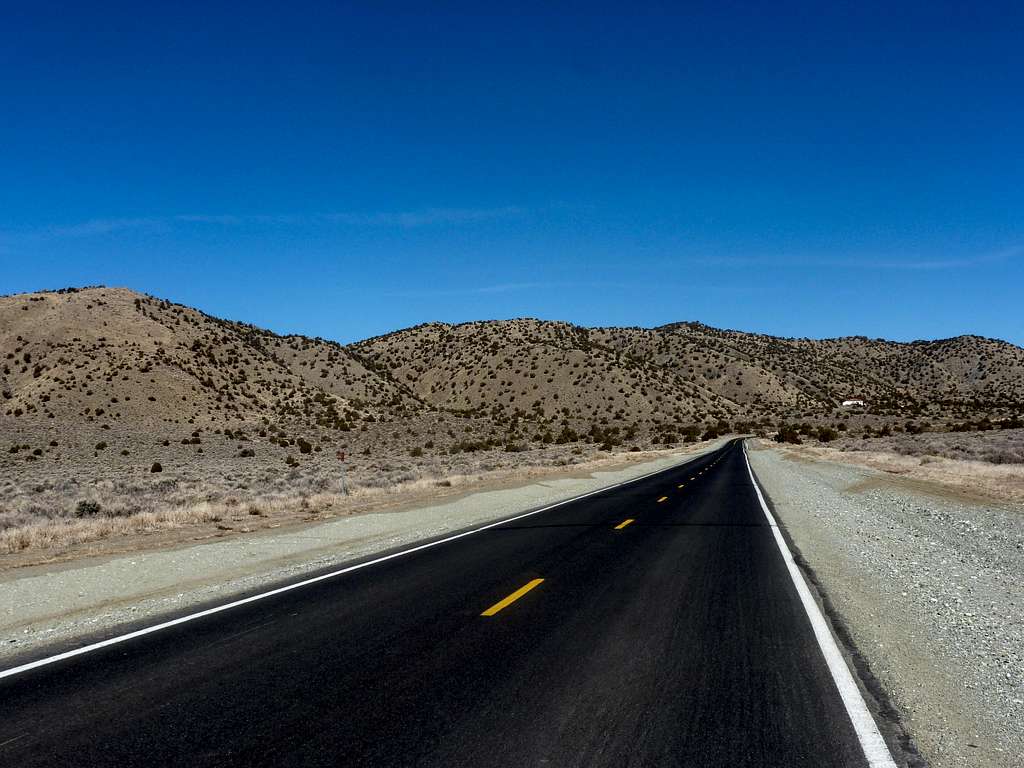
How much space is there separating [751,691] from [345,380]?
89.7 m

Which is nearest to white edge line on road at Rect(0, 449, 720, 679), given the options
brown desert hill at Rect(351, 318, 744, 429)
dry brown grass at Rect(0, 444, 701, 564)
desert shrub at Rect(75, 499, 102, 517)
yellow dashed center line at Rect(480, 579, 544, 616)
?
A: yellow dashed center line at Rect(480, 579, 544, 616)

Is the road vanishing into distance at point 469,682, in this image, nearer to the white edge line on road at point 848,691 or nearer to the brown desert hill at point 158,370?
the white edge line on road at point 848,691

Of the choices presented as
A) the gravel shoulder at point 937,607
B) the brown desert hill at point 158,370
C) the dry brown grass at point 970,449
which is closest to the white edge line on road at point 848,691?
the gravel shoulder at point 937,607

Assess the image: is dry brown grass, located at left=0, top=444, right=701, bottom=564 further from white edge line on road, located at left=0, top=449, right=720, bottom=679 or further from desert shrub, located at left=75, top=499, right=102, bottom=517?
white edge line on road, located at left=0, top=449, right=720, bottom=679

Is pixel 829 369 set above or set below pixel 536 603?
above

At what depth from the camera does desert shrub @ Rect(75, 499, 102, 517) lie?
21.4 metres

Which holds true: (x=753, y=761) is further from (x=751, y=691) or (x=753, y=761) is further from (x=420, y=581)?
(x=420, y=581)

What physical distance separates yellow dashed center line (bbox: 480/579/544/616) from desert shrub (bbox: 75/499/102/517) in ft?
55.3

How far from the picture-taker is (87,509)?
2188 cm

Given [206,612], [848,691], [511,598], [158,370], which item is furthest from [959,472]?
[158,370]

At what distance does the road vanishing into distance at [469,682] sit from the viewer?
15.8 ft

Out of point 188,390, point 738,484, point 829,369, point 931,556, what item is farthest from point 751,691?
point 829,369

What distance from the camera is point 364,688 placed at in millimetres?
5988

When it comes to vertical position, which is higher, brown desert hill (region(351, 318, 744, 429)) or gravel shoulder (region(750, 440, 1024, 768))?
brown desert hill (region(351, 318, 744, 429))
